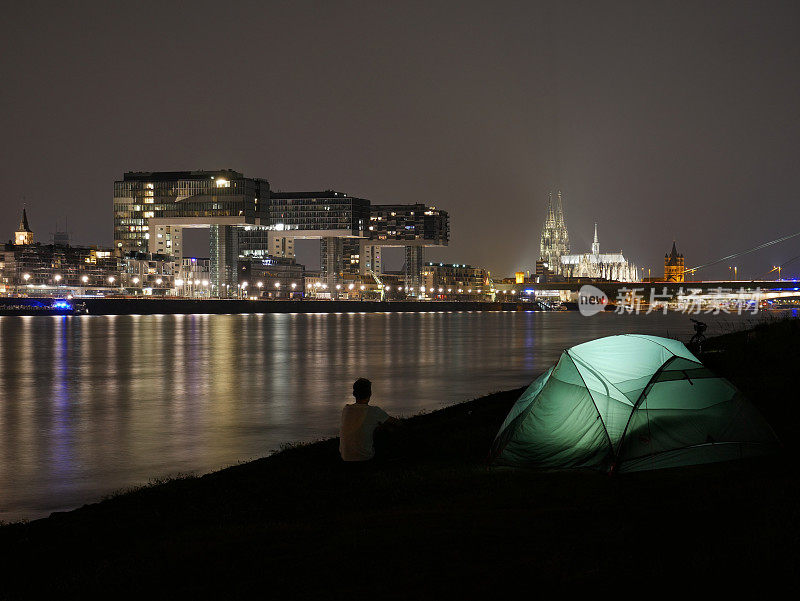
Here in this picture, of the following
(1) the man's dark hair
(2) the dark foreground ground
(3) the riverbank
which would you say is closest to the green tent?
(2) the dark foreground ground

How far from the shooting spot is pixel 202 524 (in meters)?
9.23

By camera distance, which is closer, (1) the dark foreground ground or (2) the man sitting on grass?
(1) the dark foreground ground

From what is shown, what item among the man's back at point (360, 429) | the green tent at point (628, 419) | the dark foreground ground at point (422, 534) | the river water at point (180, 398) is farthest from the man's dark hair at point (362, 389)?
the river water at point (180, 398)

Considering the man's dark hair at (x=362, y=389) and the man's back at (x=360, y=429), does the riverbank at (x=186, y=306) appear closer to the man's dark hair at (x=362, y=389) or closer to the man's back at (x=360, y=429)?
the man's back at (x=360, y=429)

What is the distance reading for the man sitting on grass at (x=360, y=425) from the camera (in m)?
10.4

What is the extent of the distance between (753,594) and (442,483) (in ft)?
14.6

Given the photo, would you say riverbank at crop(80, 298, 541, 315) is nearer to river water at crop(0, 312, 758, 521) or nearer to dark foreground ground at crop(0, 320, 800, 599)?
river water at crop(0, 312, 758, 521)

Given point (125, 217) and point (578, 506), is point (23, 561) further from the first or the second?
point (125, 217)

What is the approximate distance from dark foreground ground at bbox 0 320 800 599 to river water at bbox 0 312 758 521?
3.62 m

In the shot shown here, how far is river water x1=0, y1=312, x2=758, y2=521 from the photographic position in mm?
15547

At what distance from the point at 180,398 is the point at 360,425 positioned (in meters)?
18.6

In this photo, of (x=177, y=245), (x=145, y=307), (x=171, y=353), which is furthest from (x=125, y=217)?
(x=171, y=353)

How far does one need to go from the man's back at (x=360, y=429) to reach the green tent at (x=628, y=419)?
166cm

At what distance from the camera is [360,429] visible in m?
10.5
